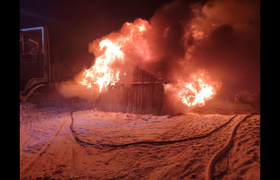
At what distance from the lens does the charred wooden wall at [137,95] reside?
1363 centimetres

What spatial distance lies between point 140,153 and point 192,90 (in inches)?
378

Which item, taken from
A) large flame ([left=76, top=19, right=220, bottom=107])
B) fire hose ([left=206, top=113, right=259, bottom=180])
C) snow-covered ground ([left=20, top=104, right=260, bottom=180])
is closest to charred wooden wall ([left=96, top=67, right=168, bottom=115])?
large flame ([left=76, top=19, right=220, bottom=107])

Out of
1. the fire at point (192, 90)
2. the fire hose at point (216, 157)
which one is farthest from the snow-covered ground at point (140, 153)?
the fire at point (192, 90)

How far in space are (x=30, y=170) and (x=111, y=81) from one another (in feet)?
35.0

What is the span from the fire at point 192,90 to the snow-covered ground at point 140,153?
15.4 ft

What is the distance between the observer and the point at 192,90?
46.9 ft

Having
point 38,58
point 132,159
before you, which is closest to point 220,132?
point 132,159

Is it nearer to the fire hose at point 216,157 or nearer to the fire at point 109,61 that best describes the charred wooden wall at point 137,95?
the fire at point 109,61
